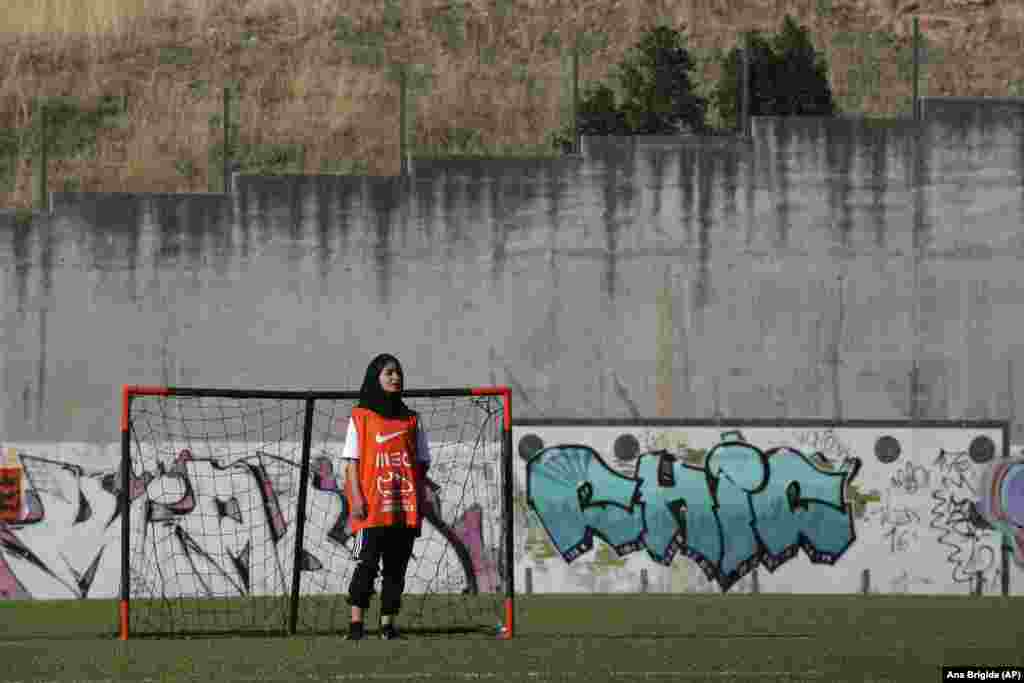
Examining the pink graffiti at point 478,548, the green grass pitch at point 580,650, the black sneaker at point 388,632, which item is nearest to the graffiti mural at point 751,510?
the pink graffiti at point 478,548

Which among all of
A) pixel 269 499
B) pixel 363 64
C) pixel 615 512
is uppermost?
pixel 363 64

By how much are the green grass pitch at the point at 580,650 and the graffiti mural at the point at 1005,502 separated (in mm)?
7179

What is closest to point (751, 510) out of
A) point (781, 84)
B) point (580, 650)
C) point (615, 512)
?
point (615, 512)

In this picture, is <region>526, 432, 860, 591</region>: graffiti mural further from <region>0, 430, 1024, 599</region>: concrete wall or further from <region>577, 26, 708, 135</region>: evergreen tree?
<region>577, 26, 708, 135</region>: evergreen tree

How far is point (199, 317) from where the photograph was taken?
2548cm

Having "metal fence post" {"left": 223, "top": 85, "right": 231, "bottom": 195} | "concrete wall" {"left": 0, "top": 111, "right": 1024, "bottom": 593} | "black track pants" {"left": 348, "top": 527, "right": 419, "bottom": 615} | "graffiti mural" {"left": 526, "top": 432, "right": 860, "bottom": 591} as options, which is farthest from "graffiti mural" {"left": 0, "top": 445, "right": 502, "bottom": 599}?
"black track pants" {"left": 348, "top": 527, "right": 419, "bottom": 615}

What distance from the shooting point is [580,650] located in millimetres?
12828

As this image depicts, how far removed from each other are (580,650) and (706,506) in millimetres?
12913

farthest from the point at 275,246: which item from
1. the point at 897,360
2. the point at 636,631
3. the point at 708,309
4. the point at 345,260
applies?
the point at 636,631

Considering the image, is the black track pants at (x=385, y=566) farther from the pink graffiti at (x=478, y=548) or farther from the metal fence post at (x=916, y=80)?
the metal fence post at (x=916, y=80)

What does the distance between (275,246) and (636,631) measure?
11459mm

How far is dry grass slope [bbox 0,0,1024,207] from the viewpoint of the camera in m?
27.5

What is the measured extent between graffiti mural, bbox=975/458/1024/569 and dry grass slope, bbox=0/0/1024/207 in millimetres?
5327

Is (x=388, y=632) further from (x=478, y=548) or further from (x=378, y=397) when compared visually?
(x=478, y=548)
